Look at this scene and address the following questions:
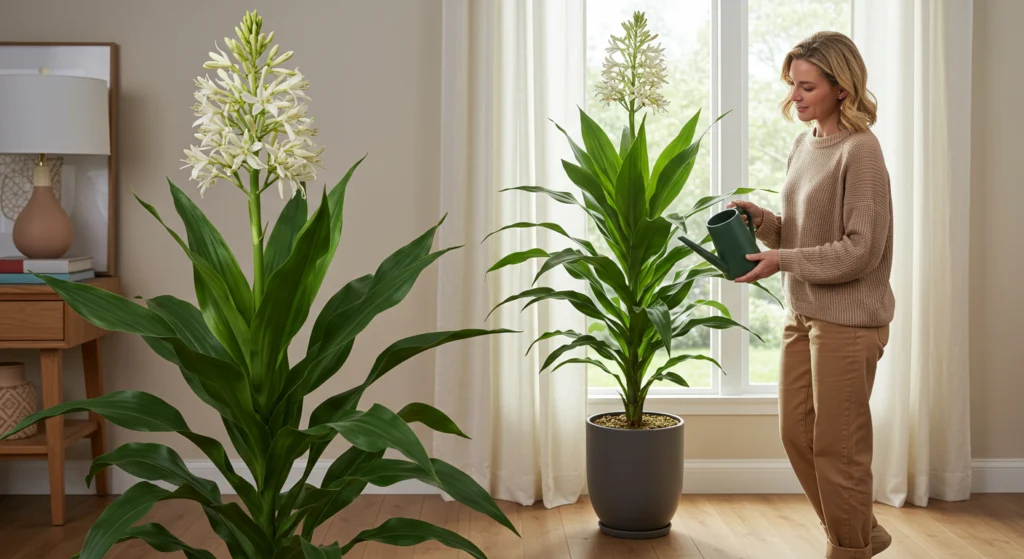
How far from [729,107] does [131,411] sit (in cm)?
271

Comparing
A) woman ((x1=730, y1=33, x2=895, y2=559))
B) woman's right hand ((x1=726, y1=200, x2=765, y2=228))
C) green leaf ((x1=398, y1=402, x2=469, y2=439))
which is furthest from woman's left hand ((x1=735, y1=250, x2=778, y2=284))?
green leaf ((x1=398, y1=402, x2=469, y2=439))

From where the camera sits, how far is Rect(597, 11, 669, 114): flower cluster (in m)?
2.95

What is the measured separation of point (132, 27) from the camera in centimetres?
359

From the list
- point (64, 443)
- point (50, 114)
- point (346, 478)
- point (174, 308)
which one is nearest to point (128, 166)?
point (50, 114)

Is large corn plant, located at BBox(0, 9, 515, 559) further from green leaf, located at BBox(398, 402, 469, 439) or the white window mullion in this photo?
the white window mullion

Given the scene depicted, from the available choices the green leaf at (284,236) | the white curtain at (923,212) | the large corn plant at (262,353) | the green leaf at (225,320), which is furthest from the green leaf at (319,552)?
the white curtain at (923,212)

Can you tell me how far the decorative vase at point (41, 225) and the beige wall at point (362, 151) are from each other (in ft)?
0.95

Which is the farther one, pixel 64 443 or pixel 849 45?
pixel 64 443

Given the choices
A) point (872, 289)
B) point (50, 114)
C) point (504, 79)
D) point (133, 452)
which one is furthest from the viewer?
point (504, 79)

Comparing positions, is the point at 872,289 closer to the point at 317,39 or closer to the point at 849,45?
the point at 849,45

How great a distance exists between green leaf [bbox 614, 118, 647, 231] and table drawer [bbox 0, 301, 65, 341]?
6.46 ft

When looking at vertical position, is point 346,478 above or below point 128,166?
below

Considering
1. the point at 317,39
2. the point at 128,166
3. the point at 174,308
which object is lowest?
the point at 174,308

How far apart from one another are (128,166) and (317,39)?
2.93 feet
